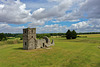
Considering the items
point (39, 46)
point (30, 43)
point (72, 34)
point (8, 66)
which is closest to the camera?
point (8, 66)

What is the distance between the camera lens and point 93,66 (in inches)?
602

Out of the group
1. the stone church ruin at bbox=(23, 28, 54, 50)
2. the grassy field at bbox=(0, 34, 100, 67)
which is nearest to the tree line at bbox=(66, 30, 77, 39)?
the grassy field at bbox=(0, 34, 100, 67)

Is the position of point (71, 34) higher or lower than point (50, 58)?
higher

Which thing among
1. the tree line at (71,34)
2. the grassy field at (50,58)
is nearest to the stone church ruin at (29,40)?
the grassy field at (50,58)

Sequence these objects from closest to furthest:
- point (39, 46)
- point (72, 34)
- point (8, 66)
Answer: point (8, 66) < point (39, 46) < point (72, 34)

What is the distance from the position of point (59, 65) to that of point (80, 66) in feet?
13.2

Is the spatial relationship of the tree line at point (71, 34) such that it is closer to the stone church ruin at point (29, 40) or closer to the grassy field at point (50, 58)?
the grassy field at point (50, 58)

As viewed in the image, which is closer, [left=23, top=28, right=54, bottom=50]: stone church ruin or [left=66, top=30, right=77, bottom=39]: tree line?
[left=23, top=28, right=54, bottom=50]: stone church ruin

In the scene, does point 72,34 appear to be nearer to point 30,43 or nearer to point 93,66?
point 30,43

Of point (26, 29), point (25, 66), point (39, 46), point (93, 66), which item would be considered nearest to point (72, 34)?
point (39, 46)

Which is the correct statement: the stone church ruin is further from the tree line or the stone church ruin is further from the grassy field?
the tree line

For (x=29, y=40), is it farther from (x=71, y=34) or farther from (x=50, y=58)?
(x=71, y=34)

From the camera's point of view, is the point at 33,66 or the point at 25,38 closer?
the point at 33,66

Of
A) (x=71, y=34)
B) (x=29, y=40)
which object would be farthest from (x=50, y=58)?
(x=71, y=34)
